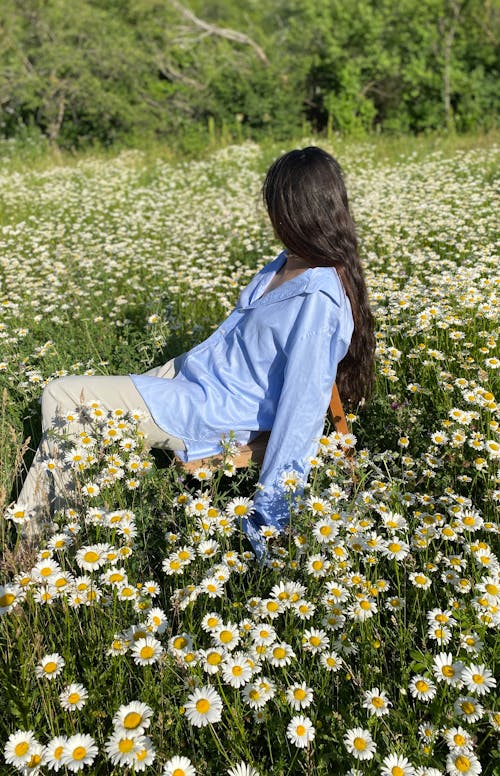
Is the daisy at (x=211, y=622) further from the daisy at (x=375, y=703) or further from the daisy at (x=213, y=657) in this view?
the daisy at (x=375, y=703)

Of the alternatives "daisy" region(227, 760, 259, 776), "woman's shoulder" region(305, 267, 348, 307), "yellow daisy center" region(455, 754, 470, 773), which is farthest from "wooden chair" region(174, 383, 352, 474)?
"yellow daisy center" region(455, 754, 470, 773)

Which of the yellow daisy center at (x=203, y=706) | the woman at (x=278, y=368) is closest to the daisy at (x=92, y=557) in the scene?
the woman at (x=278, y=368)

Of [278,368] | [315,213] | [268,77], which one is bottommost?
[278,368]

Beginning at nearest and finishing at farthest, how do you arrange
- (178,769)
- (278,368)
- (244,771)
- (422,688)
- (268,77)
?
(178,769), (244,771), (422,688), (278,368), (268,77)

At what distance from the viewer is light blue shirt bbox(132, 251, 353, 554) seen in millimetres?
2170

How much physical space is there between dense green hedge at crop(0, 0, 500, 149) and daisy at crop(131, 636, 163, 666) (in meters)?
11.2

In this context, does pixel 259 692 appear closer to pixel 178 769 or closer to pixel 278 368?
pixel 178 769

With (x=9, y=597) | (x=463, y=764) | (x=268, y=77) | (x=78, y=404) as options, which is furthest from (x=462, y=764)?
(x=268, y=77)

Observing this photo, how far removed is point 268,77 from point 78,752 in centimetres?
1317

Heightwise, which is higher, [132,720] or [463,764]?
[132,720]

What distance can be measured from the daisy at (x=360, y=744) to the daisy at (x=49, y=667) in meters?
0.71

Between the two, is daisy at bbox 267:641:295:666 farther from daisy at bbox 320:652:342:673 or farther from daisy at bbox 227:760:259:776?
daisy at bbox 227:760:259:776

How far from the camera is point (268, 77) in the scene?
12.4 meters

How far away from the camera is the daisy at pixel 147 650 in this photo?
4.80ft
